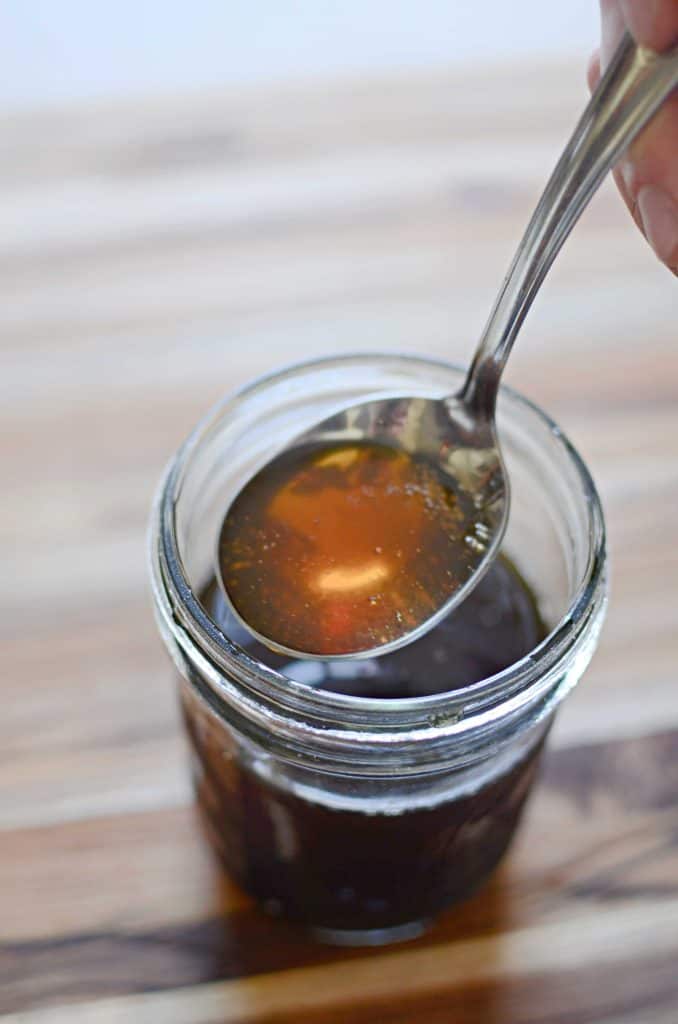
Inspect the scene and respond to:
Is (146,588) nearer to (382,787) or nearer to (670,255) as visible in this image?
(382,787)

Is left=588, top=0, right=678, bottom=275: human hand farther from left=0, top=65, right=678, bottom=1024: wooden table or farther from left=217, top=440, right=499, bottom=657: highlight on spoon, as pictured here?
left=0, top=65, right=678, bottom=1024: wooden table

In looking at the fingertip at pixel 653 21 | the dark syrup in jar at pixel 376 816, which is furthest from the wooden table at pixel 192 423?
the fingertip at pixel 653 21

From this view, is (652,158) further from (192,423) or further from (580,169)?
(192,423)

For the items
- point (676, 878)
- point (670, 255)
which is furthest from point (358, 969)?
point (670, 255)

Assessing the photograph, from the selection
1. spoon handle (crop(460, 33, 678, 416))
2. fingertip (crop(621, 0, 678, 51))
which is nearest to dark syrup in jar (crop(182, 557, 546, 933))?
spoon handle (crop(460, 33, 678, 416))

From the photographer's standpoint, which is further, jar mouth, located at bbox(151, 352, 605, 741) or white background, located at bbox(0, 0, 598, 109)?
white background, located at bbox(0, 0, 598, 109)

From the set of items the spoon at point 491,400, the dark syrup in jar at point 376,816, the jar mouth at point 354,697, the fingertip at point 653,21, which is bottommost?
the dark syrup in jar at point 376,816

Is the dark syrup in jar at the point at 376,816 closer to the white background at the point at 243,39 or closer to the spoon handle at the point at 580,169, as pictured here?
the spoon handle at the point at 580,169
